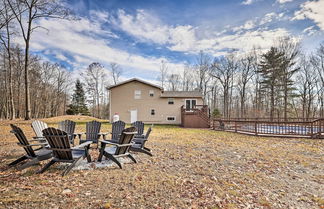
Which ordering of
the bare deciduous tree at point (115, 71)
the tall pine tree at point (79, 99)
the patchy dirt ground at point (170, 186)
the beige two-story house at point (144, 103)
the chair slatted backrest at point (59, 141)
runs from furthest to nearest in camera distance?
the bare deciduous tree at point (115, 71), the tall pine tree at point (79, 99), the beige two-story house at point (144, 103), the chair slatted backrest at point (59, 141), the patchy dirt ground at point (170, 186)

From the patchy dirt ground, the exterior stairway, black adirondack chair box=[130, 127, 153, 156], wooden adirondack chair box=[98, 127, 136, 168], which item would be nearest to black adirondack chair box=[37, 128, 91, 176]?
the patchy dirt ground

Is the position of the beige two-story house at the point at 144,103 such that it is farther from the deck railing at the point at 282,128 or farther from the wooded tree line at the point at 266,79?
the wooded tree line at the point at 266,79

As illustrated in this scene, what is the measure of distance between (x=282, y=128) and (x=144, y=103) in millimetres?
14157

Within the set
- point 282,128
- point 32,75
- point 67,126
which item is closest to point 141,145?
point 67,126

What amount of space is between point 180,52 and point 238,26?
1232cm

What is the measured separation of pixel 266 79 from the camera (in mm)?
24531

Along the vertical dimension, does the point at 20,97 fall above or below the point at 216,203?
above

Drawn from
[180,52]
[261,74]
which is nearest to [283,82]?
[261,74]

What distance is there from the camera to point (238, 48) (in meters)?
29.8

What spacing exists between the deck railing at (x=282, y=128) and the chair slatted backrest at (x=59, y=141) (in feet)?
38.9

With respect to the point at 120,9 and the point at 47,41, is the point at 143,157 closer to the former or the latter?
the point at 120,9

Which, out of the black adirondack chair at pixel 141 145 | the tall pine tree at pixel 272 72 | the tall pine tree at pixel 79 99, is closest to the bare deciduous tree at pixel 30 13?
the black adirondack chair at pixel 141 145

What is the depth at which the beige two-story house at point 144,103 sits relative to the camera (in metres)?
20.4

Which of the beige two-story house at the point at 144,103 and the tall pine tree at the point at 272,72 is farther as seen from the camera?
the tall pine tree at the point at 272,72
